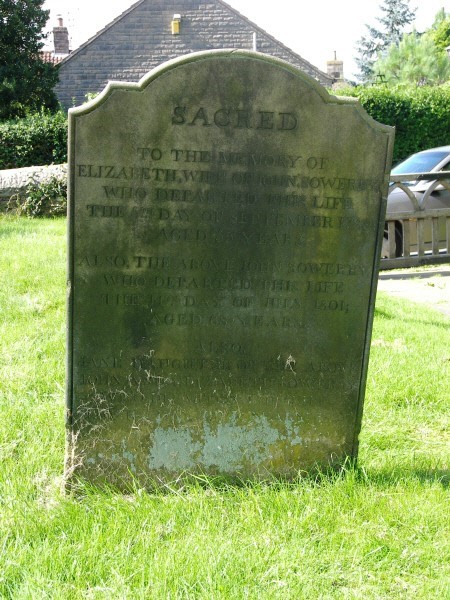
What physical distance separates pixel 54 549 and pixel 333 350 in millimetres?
1601

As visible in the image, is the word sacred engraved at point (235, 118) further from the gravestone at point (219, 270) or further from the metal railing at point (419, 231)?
the metal railing at point (419, 231)

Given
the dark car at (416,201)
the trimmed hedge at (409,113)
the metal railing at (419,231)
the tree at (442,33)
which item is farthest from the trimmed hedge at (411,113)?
the tree at (442,33)

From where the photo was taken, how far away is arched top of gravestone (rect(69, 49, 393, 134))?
9.54 feet

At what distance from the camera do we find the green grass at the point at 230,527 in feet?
8.13

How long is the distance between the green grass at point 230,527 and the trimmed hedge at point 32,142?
12.3m

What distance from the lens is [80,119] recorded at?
2.91 meters

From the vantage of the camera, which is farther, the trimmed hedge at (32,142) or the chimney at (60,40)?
the chimney at (60,40)

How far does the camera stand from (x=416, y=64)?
41719mm

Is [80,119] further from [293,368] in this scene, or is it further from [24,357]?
[24,357]

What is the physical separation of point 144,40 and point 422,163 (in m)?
16.2

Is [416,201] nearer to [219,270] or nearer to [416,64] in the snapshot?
[219,270]

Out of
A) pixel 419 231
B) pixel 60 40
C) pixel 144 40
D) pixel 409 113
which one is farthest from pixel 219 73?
pixel 60 40

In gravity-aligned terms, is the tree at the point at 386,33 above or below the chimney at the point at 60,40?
above

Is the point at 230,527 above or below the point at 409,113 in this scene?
below
